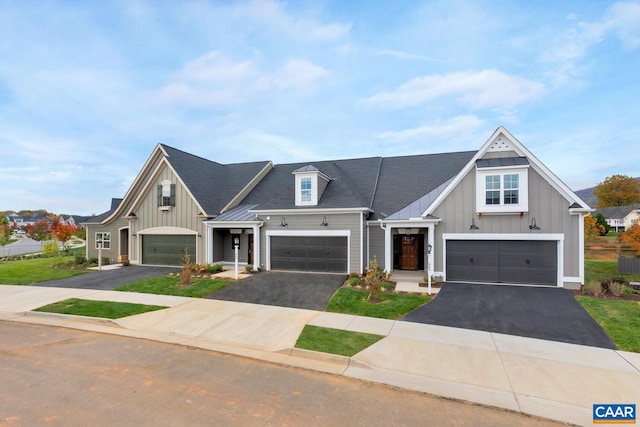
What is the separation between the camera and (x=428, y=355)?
737cm

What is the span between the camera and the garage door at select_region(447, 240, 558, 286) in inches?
563

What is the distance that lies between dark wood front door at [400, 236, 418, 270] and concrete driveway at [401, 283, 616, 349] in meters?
4.70

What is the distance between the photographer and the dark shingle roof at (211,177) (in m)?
21.0

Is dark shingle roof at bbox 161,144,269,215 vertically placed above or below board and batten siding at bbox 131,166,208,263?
above

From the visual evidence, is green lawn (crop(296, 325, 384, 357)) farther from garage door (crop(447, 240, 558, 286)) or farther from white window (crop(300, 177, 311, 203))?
white window (crop(300, 177, 311, 203))

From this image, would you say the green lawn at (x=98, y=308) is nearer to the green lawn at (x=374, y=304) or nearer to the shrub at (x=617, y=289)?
the green lawn at (x=374, y=304)

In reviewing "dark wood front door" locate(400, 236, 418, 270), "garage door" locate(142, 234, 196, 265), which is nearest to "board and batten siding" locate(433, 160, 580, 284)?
"dark wood front door" locate(400, 236, 418, 270)

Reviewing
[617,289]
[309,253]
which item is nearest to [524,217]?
[617,289]

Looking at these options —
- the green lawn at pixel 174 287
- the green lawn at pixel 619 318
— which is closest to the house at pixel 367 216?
the green lawn at pixel 619 318

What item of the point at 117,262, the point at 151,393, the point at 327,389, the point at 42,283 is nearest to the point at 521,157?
the point at 327,389

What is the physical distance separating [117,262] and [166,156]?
29.6ft

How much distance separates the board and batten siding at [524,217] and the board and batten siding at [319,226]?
404 centimetres

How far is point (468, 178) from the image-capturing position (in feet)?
50.8

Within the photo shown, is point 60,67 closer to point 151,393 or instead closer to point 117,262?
point 117,262
